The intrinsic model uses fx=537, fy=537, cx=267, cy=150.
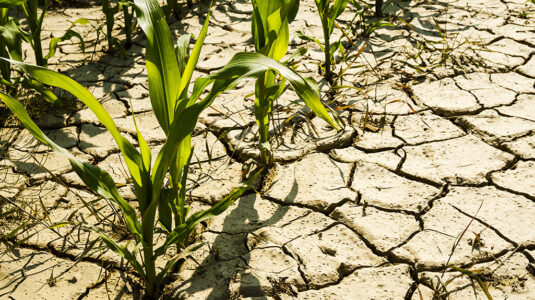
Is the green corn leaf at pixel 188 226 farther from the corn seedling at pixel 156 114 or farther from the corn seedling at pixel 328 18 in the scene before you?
the corn seedling at pixel 328 18

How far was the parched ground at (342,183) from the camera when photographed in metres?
1.80

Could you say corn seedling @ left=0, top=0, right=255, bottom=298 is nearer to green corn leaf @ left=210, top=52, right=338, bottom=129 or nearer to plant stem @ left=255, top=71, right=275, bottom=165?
green corn leaf @ left=210, top=52, right=338, bottom=129

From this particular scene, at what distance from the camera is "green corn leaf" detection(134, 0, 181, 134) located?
152 centimetres

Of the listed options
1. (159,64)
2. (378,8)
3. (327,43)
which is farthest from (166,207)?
(378,8)

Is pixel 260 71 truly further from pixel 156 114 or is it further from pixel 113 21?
pixel 113 21

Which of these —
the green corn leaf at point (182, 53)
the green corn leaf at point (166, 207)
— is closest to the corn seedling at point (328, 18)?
the green corn leaf at point (182, 53)

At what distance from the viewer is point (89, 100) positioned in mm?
1472

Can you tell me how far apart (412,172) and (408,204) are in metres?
0.21

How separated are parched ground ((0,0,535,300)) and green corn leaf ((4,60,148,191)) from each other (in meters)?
0.42

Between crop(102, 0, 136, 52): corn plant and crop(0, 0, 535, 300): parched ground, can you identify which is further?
crop(102, 0, 136, 52): corn plant

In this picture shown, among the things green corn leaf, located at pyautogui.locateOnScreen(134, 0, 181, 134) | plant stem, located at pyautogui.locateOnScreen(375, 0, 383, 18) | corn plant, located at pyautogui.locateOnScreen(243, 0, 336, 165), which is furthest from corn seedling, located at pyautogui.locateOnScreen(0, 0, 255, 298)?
plant stem, located at pyautogui.locateOnScreen(375, 0, 383, 18)

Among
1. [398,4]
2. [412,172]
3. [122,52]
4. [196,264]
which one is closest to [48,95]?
[122,52]

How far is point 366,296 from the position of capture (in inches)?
68.1

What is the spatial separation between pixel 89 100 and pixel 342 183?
1140 mm
